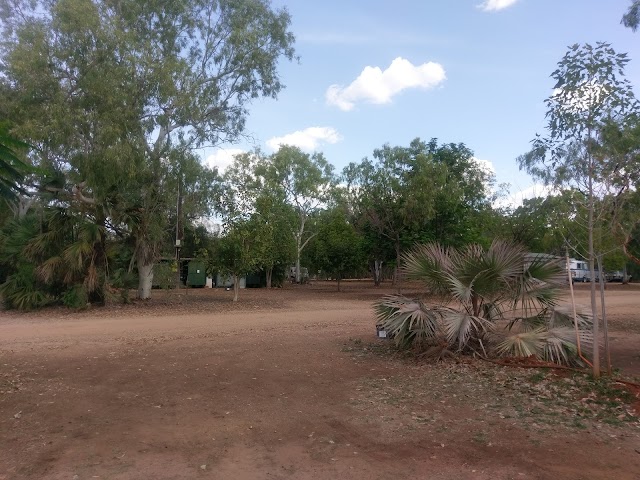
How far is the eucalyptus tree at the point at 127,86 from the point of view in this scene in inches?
675

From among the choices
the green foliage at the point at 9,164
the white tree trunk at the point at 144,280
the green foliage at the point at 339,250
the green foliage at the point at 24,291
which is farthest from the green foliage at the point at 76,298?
the green foliage at the point at 339,250

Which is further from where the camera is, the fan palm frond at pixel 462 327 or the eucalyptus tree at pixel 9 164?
the fan palm frond at pixel 462 327

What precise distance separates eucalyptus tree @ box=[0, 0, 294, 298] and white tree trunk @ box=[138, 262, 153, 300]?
0.05 m

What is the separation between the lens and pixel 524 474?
473 centimetres

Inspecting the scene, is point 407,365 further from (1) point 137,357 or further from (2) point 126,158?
(2) point 126,158

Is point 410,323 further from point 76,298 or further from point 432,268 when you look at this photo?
point 76,298

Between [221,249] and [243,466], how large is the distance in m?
18.1

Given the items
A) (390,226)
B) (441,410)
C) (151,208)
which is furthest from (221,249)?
(441,410)

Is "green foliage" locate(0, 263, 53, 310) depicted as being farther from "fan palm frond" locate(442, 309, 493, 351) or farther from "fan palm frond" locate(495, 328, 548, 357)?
"fan palm frond" locate(495, 328, 548, 357)

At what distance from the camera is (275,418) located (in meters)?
6.52

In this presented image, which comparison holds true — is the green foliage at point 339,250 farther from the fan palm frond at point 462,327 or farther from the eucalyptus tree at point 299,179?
the fan palm frond at point 462,327

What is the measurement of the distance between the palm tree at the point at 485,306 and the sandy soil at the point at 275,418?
63cm

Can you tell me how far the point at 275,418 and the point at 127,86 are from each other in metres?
14.2

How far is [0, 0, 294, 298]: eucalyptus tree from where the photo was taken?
17141mm
